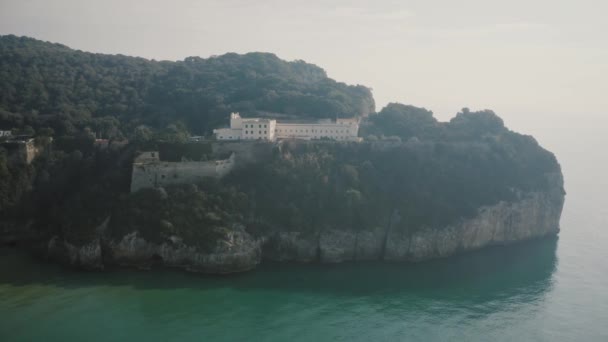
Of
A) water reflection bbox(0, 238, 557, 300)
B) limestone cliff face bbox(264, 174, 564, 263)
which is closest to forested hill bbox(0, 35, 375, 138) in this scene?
water reflection bbox(0, 238, 557, 300)

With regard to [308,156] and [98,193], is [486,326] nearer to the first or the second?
[308,156]

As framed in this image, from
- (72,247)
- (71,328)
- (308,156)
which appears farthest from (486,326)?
(72,247)

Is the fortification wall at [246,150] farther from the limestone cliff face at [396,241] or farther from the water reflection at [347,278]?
the water reflection at [347,278]

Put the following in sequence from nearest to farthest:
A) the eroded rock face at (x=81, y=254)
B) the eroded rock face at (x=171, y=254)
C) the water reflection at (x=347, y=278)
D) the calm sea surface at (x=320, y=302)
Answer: the calm sea surface at (x=320, y=302)
the water reflection at (x=347, y=278)
the eroded rock face at (x=81, y=254)
the eroded rock face at (x=171, y=254)

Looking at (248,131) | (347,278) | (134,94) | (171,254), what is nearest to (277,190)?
(248,131)

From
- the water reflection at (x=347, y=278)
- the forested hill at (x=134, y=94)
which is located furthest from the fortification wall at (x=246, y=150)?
the forested hill at (x=134, y=94)

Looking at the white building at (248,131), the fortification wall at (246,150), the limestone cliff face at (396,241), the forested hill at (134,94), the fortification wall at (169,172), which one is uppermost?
the forested hill at (134,94)
